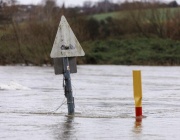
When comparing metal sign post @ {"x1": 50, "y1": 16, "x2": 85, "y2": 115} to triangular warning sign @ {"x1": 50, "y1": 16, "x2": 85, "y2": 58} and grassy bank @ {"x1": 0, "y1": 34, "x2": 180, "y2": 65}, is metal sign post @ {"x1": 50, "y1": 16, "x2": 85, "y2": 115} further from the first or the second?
grassy bank @ {"x1": 0, "y1": 34, "x2": 180, "y2": 65}

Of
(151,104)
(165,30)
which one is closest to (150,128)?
(151,104)

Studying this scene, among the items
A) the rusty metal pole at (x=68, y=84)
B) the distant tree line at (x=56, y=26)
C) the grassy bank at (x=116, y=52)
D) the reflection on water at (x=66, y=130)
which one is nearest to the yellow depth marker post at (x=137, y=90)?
the reflection on water at (x=66, y=130)

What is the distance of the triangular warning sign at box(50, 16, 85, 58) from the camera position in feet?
50.9

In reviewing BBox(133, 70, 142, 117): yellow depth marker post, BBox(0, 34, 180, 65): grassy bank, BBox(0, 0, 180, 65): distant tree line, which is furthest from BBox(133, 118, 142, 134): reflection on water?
BBox(0, 34, 180, 65): grassy bank

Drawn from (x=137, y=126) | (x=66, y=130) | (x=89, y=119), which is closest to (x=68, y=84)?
(x=89, y=119)

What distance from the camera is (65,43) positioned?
612 inches

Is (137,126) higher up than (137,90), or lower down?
lower down

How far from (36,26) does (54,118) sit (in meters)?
53.2

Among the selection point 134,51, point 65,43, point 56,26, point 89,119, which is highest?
point 65,43

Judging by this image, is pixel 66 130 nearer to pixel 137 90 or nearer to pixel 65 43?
pixel 137 90

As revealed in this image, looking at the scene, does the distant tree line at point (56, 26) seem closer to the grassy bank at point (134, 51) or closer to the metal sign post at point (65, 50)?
the grassy bank at point (134, 51)

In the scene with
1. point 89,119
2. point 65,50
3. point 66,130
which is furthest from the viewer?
point 65,50

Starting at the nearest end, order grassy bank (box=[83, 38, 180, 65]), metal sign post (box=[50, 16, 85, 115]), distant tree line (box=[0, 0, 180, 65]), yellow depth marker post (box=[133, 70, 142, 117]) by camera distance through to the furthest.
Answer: yellow depth marker post (box=[133, 70, 142, 117]), metal sign post (box=[50, 16, 85, 115]), distant tree line (box=[0, 0, 180, 65]), grassy bank (box=[83, 38, 180, 65])

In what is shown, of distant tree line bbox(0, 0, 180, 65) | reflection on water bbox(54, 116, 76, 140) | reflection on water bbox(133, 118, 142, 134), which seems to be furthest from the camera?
distant tree line bbox(0, 0, 180, 65)
